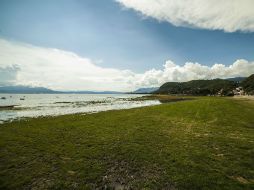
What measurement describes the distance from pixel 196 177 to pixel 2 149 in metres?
17.0

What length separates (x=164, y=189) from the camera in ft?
33.9

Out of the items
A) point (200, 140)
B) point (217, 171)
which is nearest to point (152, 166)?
point (217, 171)

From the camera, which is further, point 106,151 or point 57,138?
point 57,138

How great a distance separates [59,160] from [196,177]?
991cm

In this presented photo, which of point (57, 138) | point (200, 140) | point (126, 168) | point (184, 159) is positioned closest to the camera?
point (126, 168)

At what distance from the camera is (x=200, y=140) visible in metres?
20.2

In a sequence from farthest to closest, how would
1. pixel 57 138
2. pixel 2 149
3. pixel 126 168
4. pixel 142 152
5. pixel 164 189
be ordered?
pixel 57 138 → pixel 2 149 → pixel 142 152 → pixel 126 168 → pixel 164 189

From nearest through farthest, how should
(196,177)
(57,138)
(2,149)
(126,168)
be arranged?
(196,177) → (126,168) → (2,149) → (57,138)

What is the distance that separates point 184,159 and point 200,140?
259 inches

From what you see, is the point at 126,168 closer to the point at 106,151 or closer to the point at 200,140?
the point at 106,151

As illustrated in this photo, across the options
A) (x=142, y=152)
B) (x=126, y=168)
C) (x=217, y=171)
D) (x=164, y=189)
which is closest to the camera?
(x=164, y=189)

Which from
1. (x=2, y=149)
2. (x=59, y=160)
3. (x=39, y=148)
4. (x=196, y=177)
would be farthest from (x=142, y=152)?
(x=2, y=149)

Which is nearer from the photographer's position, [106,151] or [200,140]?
[106,151]

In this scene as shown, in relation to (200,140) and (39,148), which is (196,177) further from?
(39,148)
